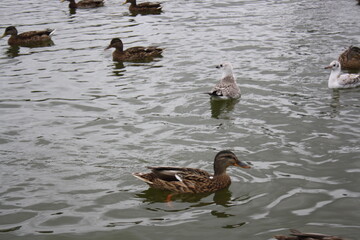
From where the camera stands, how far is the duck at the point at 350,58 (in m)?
15.4

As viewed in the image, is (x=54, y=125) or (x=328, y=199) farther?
(x=54, y=125)

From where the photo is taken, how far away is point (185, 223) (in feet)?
26.2

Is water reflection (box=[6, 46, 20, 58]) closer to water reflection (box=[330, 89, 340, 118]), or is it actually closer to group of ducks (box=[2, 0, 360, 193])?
group of ducks (box=[2, 0, 360, 193])

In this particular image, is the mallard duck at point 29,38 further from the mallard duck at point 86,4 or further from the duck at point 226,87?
the duck at point 226,87

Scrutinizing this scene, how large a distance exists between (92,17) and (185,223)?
60.6 ft

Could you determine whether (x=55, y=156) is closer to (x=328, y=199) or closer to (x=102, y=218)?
(x=102, y=218)

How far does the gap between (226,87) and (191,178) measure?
5.14 metres

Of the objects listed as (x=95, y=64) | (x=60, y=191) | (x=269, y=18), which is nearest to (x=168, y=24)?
(x=269, y=18)

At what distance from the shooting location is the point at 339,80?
1385cm

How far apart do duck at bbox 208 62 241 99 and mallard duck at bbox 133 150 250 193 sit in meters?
4.46

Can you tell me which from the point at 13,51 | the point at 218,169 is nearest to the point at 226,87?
the point at 218,169

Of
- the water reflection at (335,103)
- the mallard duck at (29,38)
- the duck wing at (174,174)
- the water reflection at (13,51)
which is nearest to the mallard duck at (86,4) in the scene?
the mallard duck at (29,38)

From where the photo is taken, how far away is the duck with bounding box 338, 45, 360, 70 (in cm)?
1537

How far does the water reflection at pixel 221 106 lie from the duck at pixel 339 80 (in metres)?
2.62
